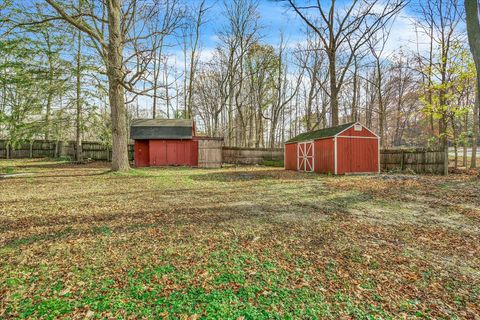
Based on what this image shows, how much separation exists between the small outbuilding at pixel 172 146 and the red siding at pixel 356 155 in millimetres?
8545

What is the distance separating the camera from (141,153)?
17.8 metres

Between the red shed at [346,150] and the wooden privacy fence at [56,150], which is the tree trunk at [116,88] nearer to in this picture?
the red shed at [346,150]

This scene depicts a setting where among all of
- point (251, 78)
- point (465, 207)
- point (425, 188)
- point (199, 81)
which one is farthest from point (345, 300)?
point (199, 81)

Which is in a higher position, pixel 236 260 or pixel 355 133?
pixel 355 133

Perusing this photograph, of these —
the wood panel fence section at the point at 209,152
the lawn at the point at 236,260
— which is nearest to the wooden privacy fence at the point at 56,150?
the wood panel fence section at the point at 209,152

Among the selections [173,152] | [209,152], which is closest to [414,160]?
[209,152]

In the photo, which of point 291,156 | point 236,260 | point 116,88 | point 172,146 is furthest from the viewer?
point 172,146

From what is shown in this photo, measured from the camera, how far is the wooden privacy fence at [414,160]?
1181 cm

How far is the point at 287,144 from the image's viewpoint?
1650 centimetres

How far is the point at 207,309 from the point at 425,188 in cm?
860

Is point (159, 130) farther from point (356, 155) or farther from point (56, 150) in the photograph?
point (356, 155)

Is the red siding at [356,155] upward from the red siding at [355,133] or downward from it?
downward

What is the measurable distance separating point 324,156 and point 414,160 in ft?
16.2

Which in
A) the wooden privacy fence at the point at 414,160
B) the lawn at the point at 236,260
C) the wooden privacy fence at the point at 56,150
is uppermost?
the wooden privacy fence at the point at 56,150
